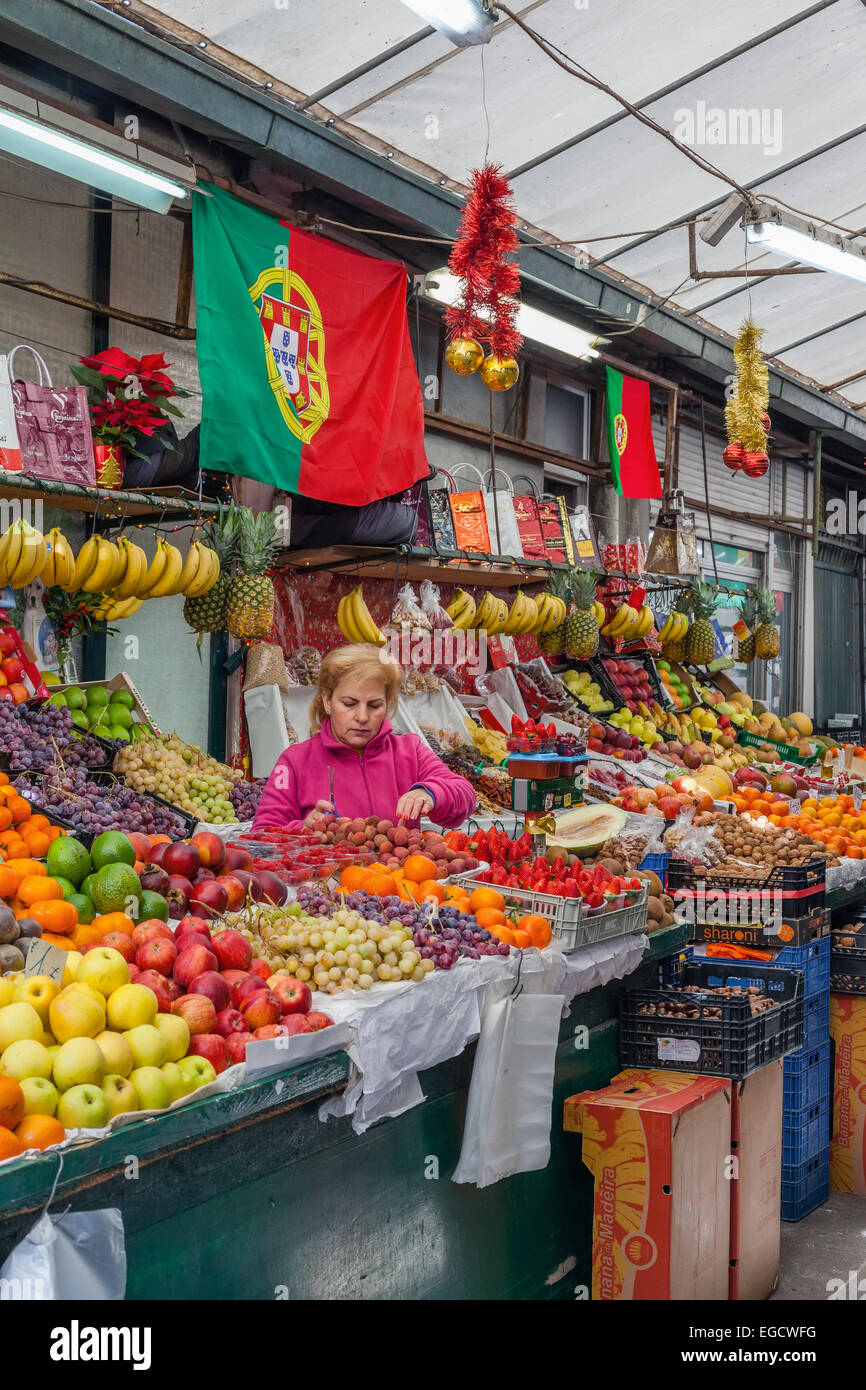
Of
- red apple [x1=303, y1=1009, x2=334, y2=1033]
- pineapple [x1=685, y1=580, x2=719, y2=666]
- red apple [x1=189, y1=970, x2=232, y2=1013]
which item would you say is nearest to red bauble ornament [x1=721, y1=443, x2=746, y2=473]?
pineapple [x1=685, y1=580, x2=719, y2=666]

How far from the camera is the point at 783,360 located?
35.3 ft

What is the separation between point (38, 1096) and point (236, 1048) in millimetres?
484

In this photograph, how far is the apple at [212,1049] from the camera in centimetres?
248

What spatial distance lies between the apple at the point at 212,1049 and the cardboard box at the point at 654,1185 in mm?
1427

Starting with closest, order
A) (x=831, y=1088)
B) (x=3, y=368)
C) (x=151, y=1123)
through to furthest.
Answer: (x=151, y=1123)
(x=3, y=368)
(x=831, y=1088)

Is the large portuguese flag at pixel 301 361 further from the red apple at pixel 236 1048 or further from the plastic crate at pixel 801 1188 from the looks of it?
the plastic crate at pixel 801 1188

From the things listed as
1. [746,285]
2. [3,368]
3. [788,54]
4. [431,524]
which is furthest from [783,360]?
[3,368]

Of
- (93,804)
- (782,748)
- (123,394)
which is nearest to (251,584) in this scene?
(123,394)

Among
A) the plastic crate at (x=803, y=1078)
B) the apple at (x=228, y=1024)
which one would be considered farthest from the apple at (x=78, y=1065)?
the plastic crate at (x=803, y=1078)

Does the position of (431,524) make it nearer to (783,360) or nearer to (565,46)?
(565,46)

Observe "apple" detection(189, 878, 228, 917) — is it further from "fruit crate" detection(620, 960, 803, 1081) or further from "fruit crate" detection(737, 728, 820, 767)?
"fruit crate" detection(737, 728, 820, 767)

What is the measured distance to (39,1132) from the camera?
2051 millimetres

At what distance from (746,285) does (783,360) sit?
1940 mm

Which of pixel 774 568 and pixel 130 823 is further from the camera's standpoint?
pixel 774 568
